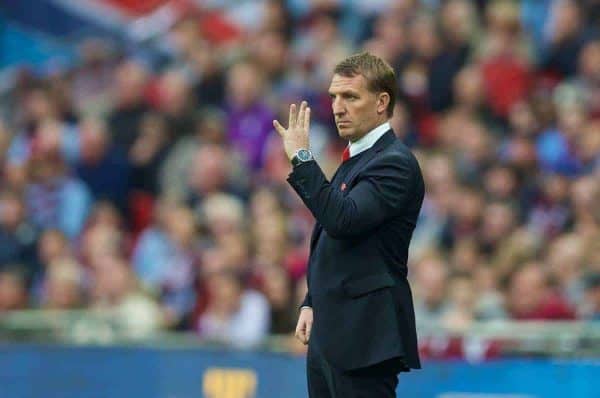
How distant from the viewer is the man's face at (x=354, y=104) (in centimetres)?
546

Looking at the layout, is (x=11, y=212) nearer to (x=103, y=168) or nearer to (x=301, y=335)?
(x=103, y=168)

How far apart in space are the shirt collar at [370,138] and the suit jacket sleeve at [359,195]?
0.43ft

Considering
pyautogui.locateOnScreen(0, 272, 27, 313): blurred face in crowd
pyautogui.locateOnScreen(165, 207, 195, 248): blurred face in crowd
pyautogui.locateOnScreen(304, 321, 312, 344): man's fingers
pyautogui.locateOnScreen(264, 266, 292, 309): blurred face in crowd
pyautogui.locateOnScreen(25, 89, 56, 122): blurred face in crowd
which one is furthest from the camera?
pyautogui.locateOnScreen(25, 89, 56, 122): blurred face in crowd

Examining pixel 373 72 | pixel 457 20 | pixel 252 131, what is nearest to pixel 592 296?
pixel 373 72

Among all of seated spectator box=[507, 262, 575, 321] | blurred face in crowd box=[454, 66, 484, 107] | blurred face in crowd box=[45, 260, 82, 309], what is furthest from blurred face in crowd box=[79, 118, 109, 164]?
seated spectator box=[507, 262, 575, 321]

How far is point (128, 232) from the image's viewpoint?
501 inches

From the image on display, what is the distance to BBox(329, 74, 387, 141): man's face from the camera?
5.46 metres

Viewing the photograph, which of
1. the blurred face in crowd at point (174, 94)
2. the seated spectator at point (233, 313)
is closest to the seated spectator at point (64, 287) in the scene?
the seated spectator at point (233, 313)

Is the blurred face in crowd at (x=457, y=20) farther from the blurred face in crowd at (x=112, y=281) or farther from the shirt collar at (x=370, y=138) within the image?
the shirt collar at (x=370, y=138)

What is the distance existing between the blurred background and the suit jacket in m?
2.96

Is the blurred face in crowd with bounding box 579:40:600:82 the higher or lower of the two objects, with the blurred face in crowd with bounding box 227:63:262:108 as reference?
lower

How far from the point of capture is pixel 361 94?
5457 mm

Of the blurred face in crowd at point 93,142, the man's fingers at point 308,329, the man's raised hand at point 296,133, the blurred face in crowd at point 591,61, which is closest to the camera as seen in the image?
the man's raised hand at point 296,133

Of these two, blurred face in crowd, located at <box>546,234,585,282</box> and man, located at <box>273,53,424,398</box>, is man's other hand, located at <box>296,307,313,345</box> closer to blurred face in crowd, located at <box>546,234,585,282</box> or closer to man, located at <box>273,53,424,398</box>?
man, located at <box>273,53,424,398</box>
